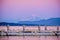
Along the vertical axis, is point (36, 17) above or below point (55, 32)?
above

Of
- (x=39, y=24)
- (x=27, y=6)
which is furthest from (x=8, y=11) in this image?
(x=39, y=24)

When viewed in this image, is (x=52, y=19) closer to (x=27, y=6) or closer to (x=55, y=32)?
(x=55, y=32)

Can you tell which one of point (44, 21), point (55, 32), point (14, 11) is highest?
point (14, 11)

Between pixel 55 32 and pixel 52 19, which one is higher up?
pixel 52 19

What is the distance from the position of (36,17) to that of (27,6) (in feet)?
3.23

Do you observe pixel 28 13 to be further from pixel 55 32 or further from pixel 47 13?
pixel 55 32

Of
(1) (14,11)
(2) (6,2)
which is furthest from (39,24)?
(2) (6,2)

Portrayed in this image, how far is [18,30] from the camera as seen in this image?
1217cm

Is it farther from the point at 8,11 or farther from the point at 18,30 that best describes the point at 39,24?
the point at 8,11

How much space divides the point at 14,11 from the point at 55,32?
3172mm

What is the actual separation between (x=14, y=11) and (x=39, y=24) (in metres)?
1.95

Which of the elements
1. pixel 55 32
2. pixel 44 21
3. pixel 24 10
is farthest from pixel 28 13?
pixel 55 32

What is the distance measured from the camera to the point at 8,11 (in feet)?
40.1

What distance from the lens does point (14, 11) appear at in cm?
1221
